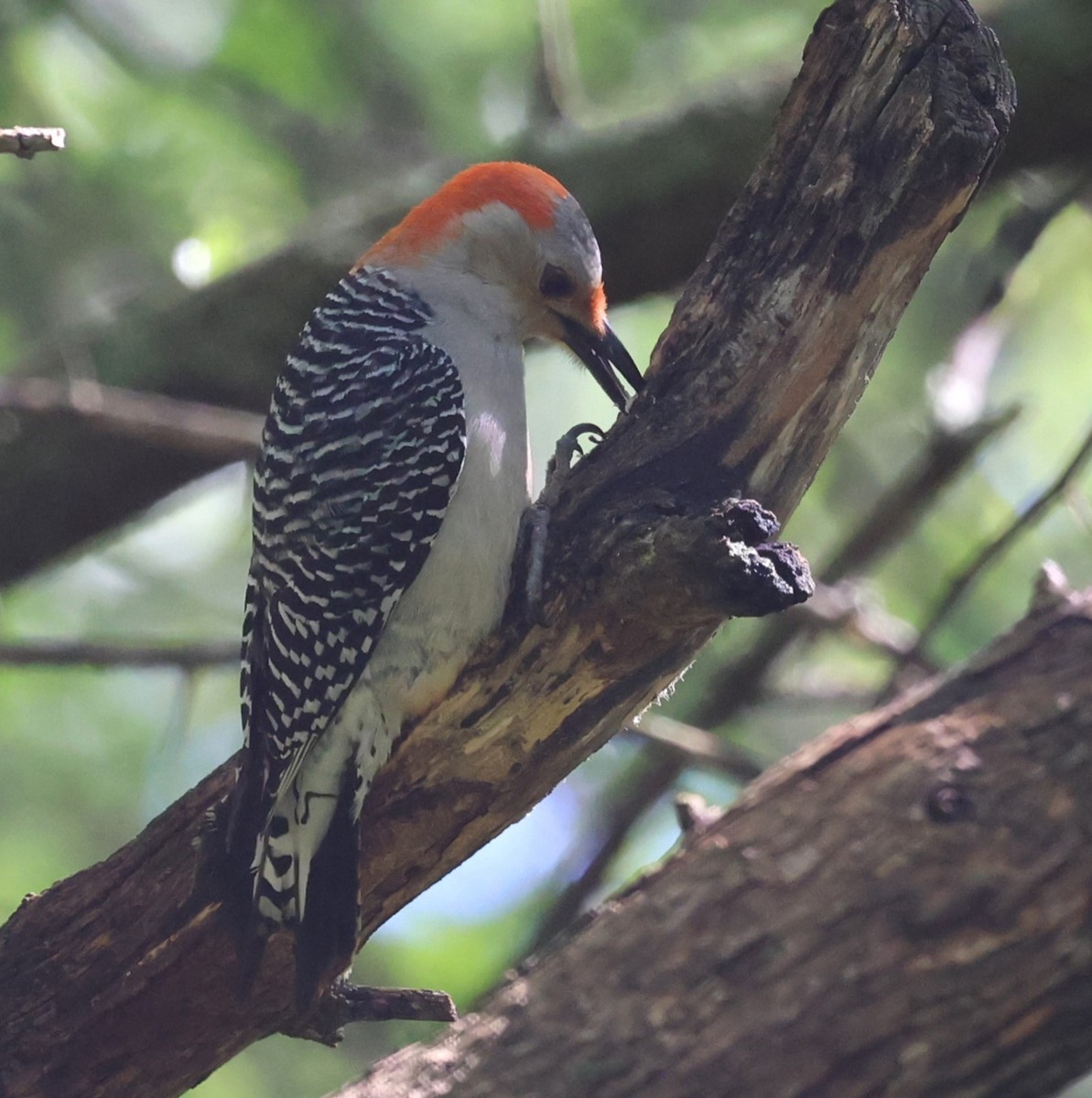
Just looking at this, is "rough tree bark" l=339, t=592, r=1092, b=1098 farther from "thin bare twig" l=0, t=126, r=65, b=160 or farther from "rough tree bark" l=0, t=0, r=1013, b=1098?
"thin bare twig" l=0, t=126, r=65, b=160

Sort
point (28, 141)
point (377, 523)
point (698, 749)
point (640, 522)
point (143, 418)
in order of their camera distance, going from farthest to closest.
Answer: point (698, 749) < point (143, 418) < point (377, 523) < point (640, 522) < point (28, 141)

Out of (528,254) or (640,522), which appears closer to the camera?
(640,522)

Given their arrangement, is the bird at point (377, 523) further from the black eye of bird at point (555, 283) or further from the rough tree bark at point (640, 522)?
the rough tree bark at point (640, 522)

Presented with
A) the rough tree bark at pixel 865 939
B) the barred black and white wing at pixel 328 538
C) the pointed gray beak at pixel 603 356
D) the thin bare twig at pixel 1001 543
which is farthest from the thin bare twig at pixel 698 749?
the barred black and white wing at pixel 328 538

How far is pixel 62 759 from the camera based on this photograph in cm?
709

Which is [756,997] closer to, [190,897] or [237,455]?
[190,897]

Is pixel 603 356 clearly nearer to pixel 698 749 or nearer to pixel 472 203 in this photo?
pixel 472 203

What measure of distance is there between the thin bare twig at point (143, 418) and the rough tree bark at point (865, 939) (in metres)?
2.05

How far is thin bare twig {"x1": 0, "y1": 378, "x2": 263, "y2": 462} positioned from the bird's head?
847mm

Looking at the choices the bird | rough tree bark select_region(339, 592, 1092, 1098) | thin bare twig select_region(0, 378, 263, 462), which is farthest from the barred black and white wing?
rough tree bark select_region(339, 592, 1092, 1098)

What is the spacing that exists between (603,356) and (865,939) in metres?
1.82

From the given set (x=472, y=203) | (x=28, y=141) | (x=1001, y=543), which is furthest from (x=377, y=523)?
(x=1001, y=543)

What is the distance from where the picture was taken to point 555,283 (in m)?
4.22

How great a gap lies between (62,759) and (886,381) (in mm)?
4588
